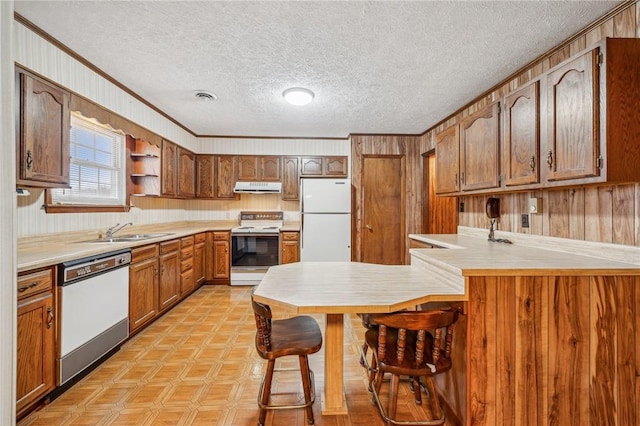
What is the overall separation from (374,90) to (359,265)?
185cm

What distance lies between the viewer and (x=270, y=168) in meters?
4.79

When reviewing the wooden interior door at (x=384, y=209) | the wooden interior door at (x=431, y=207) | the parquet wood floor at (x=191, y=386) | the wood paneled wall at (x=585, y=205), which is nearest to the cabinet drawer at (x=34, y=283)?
the parquet wood floor at (x=191, y=386)

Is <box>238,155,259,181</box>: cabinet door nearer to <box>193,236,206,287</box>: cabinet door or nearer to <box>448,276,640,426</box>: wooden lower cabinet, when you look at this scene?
<box>193,236,206,287</box>: cabinet door

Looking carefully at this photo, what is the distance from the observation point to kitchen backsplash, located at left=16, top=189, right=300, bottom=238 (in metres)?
2.17

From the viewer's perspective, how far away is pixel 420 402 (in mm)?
1763

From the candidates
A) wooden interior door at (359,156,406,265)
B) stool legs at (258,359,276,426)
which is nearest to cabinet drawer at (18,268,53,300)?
stool legs at (258,359,276,426)

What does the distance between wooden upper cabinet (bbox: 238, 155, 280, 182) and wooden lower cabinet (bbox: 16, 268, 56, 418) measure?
319 cm

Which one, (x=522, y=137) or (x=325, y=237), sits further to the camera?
(x=325, y=237)

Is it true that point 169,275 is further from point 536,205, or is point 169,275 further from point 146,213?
point 536,205

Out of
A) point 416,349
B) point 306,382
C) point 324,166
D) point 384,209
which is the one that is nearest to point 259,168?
point 324,166

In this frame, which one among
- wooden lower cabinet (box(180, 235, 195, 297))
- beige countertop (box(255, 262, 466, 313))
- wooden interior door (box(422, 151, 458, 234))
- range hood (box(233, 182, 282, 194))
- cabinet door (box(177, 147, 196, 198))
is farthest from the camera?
range hood (box(233, 182, 282, 194))

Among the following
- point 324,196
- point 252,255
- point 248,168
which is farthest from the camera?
point 248,168

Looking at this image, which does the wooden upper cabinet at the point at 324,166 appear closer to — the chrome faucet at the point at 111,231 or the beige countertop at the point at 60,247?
the beige countertop at the point at 60,247

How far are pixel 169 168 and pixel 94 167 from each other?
0.91 meters
